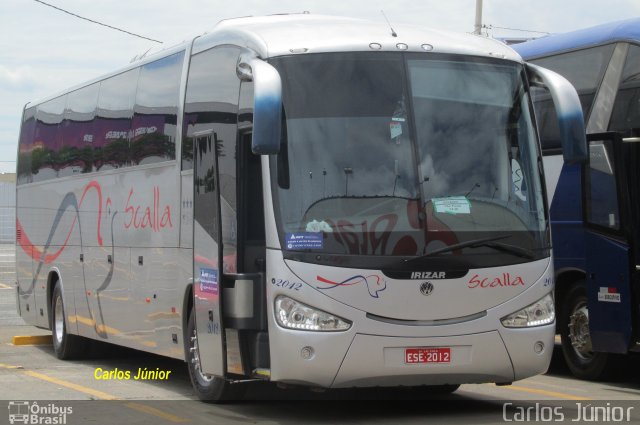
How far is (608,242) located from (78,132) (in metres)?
7.25

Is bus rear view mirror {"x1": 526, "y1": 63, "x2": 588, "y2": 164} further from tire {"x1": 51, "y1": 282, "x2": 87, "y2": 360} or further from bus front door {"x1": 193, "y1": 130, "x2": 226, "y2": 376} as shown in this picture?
tire {"x1": 51, "y1": 282, "x2": 87, "y2": 360}

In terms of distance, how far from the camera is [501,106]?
10945 mm

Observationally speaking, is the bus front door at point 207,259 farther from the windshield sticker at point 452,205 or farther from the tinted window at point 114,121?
the tinted window at point 114,121

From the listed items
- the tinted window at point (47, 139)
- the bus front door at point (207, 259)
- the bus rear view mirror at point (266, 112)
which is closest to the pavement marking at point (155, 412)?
the bus front door at point (207, 259)

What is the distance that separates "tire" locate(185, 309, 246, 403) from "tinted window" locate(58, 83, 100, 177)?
4.56m

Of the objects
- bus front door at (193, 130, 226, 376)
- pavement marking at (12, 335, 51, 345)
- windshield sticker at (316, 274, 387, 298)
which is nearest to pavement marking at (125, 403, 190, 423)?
bus front door at (193, 130, 226, 376)

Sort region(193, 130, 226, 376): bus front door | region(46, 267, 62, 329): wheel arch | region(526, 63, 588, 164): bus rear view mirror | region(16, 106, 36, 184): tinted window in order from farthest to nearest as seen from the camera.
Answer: region(16, 106, 36, 184): tinted window
region(46, 267, 62, 329): wheel arch
region(193, 130, 226, 376): bus front door
region(526, 63, 588, 164): bus rear view mirror

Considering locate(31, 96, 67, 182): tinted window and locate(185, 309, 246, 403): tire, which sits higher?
locate(31, 96, 67, 182): tinted window

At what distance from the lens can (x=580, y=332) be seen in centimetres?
1472

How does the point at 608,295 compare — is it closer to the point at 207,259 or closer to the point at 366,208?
the point at 366,208

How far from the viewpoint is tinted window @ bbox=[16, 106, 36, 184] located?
19.5 meters

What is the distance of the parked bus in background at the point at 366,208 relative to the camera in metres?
10.0

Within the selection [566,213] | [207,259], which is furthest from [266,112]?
[566,213]

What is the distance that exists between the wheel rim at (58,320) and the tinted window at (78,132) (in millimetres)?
1836
